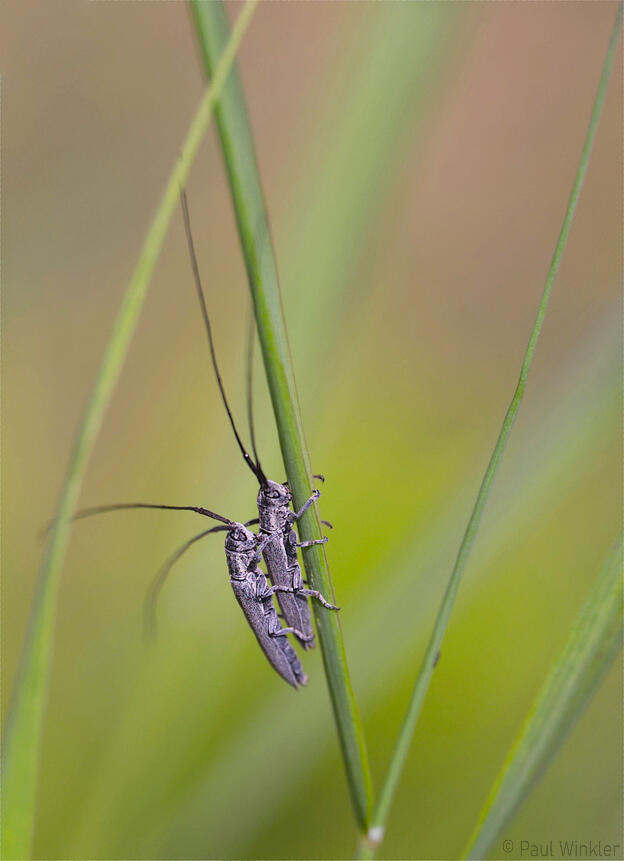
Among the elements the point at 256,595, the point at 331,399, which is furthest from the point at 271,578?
the point at 331,399

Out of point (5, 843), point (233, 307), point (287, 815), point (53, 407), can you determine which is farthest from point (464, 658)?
point (53, 407)

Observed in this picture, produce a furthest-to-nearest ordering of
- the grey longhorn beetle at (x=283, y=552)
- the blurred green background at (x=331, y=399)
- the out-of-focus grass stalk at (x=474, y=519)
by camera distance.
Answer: the grey longhorn beetle at (x=283, y=552), the blurred green background at (x=331, y=399), the out-of-focus grass stalk at (x=474, y=519)

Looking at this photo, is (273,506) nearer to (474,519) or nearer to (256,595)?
(256,595)

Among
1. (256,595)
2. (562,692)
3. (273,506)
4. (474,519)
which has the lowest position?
(562,692)

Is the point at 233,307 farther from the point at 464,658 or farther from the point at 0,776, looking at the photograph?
the point at 0,776

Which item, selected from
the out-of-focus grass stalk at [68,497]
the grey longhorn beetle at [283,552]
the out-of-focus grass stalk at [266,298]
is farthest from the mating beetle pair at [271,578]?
the out-of-focus grass stalk at [68,497]

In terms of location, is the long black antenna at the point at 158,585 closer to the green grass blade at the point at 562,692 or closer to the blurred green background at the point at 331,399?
the blurred green background at the point at 331,399
